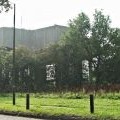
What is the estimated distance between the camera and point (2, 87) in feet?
201

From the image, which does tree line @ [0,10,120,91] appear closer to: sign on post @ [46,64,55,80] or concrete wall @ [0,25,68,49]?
sign on post @ [46,64,55,80]

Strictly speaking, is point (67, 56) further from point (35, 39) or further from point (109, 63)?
point (35, 39)

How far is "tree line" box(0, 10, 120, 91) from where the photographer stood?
58.9 meters

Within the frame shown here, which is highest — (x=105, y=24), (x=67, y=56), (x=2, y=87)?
(x=105, y=24)

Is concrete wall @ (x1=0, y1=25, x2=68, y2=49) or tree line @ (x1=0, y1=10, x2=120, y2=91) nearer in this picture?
tree line @ (x1=0, y1=10, x2=120, y2=91)

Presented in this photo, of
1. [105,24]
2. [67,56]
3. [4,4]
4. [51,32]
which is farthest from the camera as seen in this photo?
[51,32]

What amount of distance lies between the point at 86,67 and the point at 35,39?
23.0 metres

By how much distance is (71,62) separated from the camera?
5916 cm

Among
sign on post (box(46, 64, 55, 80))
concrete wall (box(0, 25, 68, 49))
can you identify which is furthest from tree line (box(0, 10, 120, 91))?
concrete wall (box(0, 25, 68, 49))

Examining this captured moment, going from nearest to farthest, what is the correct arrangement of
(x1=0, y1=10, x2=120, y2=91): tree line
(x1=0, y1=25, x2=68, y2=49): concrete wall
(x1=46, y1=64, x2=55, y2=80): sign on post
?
(x1=0, y1=10, x2=120, y2=91): tree line, (x1=46, y1=64, x2=55, y2=80): sign on post, (x1=0, y1=25, x2=68, y2=49): concrete wall

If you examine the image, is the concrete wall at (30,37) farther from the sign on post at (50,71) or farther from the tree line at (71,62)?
the sign on post at (50,71)

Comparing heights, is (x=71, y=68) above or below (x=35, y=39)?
below

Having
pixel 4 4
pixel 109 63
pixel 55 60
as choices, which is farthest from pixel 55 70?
pixel 4 4

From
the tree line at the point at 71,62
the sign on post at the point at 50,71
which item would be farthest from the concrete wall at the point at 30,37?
the sign on post at the point at 50,71
